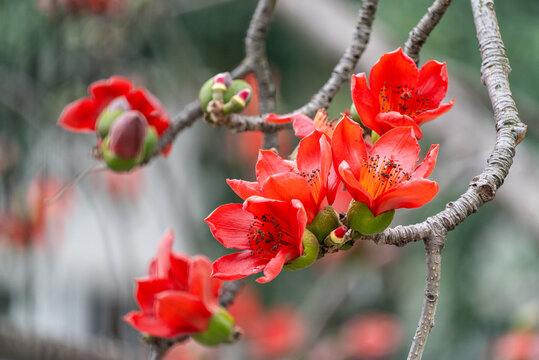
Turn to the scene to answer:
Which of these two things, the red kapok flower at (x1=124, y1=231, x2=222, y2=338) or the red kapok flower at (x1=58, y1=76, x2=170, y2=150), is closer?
the red kapok flower at (x1=124, y1=231, x2=222, y2=338)

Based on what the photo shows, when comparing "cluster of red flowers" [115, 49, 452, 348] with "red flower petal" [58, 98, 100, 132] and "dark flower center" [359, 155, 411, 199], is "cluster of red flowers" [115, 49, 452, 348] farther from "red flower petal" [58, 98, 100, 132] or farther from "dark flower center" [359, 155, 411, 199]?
"red flower petal" [58, 98, 100, 132]

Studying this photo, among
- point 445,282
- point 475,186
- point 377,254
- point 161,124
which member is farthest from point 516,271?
point 475,186

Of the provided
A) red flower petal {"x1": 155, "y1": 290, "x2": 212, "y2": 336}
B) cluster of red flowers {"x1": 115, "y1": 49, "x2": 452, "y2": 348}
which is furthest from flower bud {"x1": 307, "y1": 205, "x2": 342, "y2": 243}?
red flower petal {"x1": 155, "y1": 290, "x2": 212, "y2": 336}

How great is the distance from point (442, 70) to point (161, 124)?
34 centimetres

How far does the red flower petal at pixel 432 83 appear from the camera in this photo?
0.44 metres

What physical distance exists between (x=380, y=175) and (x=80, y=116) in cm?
41

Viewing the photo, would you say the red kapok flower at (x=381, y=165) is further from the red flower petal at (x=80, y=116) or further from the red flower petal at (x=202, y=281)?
the red flower petal at (x=80, y=116)

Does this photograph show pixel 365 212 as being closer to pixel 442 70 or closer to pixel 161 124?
pixel 442 70

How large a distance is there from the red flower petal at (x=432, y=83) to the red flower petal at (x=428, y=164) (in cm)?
9

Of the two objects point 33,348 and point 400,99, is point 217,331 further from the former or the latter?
point 33,348

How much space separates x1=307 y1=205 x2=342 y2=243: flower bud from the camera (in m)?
0.38

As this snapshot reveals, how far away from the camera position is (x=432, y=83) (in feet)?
1.46

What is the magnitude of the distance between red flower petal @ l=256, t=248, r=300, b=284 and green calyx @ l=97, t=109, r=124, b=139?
1.12 ft

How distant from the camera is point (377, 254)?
5.21ft
